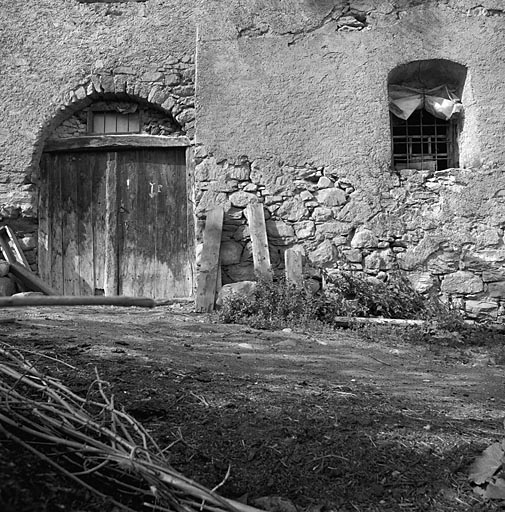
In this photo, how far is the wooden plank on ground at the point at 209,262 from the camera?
5.56 metres

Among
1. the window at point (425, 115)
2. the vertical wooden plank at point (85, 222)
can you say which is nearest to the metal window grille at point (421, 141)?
the window at point (425, 115)

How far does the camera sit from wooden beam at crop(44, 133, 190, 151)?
643 cm

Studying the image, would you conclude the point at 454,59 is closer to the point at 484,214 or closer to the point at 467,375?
the point at 484,214

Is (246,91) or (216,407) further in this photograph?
(246,91)

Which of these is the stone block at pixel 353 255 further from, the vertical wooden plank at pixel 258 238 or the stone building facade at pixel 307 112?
the vertical wooden plank at pixel 258 238

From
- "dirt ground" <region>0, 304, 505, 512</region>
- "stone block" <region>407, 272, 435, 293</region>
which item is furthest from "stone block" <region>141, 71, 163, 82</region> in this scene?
"stone block" <region>407, 272, 435, 293</region>

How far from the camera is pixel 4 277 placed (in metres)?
5.98

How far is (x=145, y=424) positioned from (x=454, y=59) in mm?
5305

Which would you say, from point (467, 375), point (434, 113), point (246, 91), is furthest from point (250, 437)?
point (434, 113)

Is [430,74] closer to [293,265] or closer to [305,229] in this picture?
[305,229]

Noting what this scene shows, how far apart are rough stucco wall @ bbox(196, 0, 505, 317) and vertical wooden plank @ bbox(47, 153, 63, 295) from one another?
180 centimetres

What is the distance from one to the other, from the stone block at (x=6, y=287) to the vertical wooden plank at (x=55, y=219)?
521mm

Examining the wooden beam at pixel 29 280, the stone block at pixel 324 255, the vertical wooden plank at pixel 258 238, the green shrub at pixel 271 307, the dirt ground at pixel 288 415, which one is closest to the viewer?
the dirt ground at pixel 288 415

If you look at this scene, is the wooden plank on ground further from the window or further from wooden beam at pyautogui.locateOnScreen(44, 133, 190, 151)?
the window
